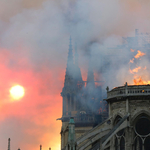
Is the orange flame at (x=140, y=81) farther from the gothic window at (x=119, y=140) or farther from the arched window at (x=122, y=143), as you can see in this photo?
the arched window at (x=122, y=143)

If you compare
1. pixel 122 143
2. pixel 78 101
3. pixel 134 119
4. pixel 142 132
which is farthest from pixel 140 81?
pixel 78 101

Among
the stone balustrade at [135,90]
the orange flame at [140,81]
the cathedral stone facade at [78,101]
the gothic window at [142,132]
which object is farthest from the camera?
the cathedral stone facade at [78,101]

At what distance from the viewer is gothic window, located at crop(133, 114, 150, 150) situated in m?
59.9

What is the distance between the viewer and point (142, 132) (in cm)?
6019

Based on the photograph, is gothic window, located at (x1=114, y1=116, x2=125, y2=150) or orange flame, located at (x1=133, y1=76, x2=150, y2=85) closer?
gothic window, located at (x1=114, y1=116, x2=125, y2=150)

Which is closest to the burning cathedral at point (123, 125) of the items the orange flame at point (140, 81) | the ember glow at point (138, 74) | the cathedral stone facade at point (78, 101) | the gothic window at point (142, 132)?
the gothic window at point (142, 132)

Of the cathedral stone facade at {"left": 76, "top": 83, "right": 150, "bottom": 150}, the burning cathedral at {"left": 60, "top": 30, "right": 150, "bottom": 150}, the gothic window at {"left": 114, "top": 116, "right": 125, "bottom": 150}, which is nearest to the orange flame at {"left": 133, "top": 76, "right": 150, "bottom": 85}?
the burning cathedral at {"left": 60, "top": 30, "right": 150, "bottom": 150}

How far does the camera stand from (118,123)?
59.2 m

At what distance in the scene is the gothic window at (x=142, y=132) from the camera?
5988cm

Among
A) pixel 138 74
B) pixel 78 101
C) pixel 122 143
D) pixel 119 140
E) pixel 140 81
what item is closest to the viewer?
pixel 122 143

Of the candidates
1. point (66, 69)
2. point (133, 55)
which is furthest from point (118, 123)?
point (66, 69)

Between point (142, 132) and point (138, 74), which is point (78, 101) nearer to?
point (138, 74)

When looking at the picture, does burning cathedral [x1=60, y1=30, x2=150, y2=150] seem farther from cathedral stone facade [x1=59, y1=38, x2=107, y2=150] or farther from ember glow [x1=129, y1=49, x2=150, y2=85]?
cathedral stone facade [x1=59, y1=38, x2=107, y2=150]

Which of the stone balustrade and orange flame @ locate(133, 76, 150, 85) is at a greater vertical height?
orange flame @ locate(133, 76, 150, 85)
